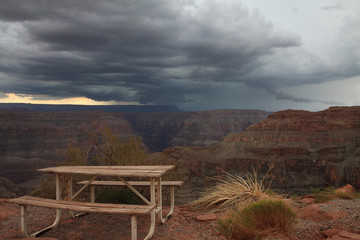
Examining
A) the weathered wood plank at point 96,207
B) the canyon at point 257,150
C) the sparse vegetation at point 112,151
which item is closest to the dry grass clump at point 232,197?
the weathered wood plank at point 96,207

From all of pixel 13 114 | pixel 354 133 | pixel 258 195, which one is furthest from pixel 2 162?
pixel 354 133

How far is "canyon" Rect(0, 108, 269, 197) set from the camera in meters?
68.7

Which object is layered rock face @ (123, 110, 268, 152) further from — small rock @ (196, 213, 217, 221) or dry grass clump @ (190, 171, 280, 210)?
small rock @ (196, 213, 217, 221)

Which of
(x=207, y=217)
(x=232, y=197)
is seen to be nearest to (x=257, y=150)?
(x=232, y=197)

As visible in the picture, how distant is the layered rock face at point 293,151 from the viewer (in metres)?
60.8

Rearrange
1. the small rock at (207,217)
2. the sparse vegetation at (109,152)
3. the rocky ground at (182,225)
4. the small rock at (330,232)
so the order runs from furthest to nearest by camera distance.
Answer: the sparse vegetation at (109,152) → the small rock at (207,217) → the rocky ground at (182,225) → the small rock at (330,232)

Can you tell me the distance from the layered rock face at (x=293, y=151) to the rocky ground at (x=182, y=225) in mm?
50190

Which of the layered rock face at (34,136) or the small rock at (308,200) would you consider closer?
the small rock at (308,200)

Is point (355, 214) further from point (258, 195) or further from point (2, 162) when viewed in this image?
point (2, 162)

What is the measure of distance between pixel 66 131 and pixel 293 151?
73.8 meters

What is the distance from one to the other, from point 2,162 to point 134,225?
270 ft

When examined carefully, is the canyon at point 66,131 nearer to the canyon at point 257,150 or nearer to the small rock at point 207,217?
the canyon at point 257,150

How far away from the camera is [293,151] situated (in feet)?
230

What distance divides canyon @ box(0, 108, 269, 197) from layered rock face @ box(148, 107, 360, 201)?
26.8 m
